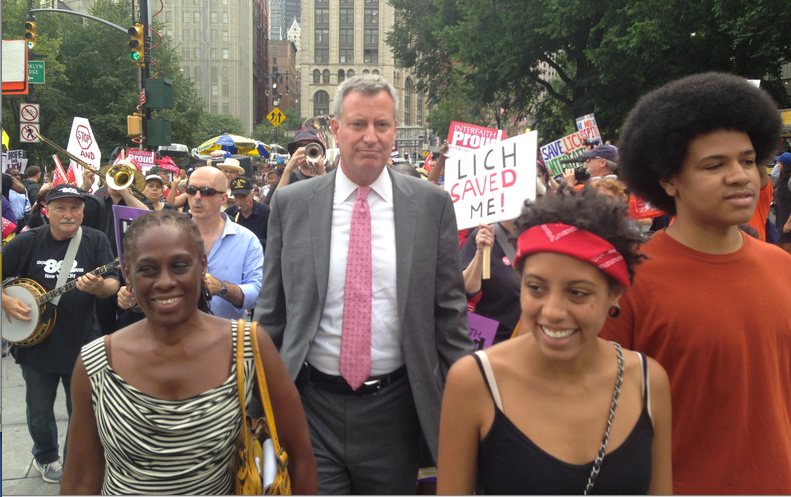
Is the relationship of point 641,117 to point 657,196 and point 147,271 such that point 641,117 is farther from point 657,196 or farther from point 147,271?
point 147,271

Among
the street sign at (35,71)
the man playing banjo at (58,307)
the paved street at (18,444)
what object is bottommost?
the paved street at (18,444)

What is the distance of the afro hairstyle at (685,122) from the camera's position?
2146 millimetres

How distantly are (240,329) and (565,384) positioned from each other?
3.69 ft

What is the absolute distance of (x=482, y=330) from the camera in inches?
151

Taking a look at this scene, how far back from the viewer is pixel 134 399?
7.16 ft

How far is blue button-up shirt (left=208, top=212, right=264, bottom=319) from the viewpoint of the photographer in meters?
4.34

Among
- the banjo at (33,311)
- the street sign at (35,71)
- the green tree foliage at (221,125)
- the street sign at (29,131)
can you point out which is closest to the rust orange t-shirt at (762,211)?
the banjo at (33,311)

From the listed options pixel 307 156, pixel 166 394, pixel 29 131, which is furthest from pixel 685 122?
pixel 29 131

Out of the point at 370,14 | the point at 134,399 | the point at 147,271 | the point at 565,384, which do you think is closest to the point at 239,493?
the point at 134,399

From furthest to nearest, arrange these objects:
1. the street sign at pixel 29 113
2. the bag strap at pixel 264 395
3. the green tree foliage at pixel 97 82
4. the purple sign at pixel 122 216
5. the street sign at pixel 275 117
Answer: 1. the green tree foliage at pixel 97 82
2. the street sign at pixel 275 117
3. the street sign at pixel 29 113
4. the purple sign at pixel 122 216
5. the bag strap at pixel 264 395

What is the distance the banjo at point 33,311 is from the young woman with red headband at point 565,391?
3.57m

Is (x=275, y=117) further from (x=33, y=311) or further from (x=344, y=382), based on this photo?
(x=344, y=382)

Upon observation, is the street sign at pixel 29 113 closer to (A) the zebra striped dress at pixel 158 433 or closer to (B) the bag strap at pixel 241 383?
(A) the zebra striped dress at pixel 158 433

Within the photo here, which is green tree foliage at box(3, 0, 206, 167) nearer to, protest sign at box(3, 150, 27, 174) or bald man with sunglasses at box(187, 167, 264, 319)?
protest sign at box(3, 150, 27, 174)
